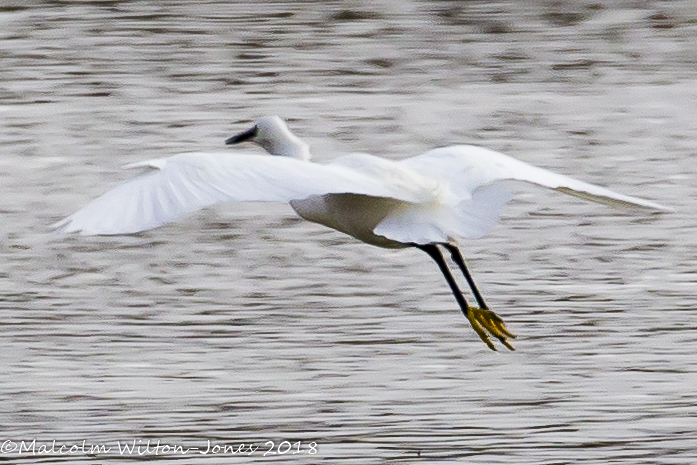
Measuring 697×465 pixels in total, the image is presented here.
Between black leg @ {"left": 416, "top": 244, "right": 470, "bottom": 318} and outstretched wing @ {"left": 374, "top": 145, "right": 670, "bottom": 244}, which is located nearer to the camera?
outstretched wing @ {"left": 374, "top": 145, "right": 670, "bottom": 244}

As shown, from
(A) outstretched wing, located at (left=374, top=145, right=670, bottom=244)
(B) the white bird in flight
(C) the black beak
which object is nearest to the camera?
(B) the white bird in flight

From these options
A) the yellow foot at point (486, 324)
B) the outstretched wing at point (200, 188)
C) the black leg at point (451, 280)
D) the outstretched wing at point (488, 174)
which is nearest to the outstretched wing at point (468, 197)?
the outstretched wing at point (488, 174)

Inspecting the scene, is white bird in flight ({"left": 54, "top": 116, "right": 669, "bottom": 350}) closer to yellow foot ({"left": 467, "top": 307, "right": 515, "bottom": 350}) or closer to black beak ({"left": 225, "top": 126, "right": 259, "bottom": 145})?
yellow foot ({"left": 467, "top": 307, "right": 515, "bottom": 350})

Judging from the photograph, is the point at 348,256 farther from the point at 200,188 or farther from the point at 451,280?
the point at 200,188

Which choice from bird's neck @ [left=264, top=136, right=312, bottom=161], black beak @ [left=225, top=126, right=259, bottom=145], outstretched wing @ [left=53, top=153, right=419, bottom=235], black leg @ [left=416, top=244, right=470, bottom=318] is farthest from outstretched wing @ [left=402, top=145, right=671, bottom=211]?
black beak @ [left=225, top=126, right=259, bottom=145]

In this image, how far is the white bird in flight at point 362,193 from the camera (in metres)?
6.01

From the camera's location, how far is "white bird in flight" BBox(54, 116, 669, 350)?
6008 mm

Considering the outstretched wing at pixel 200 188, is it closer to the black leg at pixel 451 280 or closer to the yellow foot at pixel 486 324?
the black leg at pixel 451 280

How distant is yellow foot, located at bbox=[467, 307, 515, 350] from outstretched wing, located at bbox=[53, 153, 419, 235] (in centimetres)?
127

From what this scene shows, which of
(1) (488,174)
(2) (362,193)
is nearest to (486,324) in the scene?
(1) (488,174)

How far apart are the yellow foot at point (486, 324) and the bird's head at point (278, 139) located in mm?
927

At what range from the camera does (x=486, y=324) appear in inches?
301

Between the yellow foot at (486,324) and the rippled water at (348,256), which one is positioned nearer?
the yellow foot at (486,324)

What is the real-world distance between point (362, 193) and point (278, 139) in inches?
64.5
